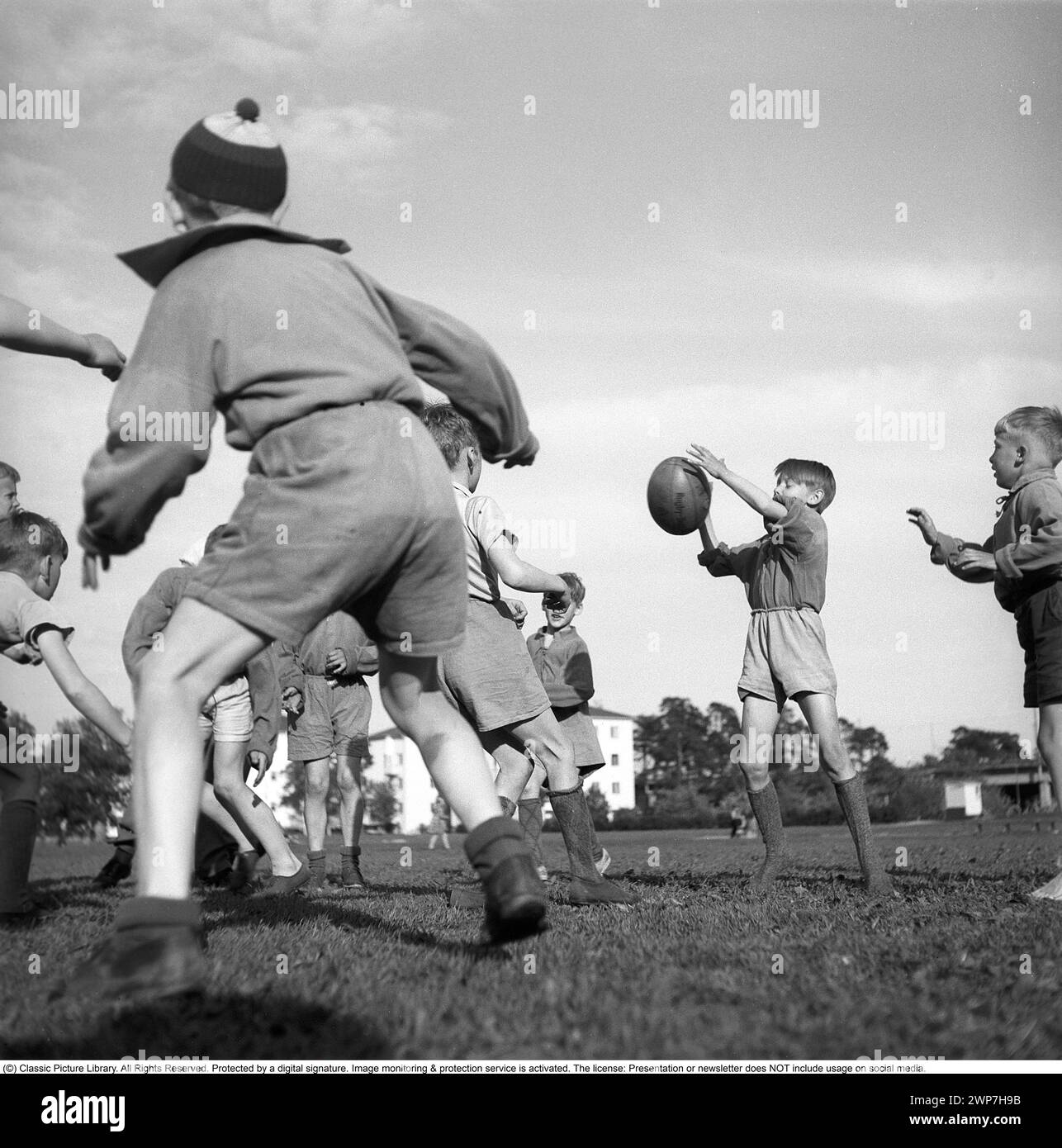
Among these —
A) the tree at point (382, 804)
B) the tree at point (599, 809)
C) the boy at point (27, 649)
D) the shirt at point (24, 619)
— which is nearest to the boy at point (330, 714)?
the boy at point (27, 649)

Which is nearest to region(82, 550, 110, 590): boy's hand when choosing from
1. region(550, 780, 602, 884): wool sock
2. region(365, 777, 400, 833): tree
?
region(550, 780, 602, 884): wool sock

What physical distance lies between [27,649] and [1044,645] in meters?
4.31

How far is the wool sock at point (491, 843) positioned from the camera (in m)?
3.32

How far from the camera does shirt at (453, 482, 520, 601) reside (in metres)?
5.45

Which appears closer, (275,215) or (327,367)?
(327,367)

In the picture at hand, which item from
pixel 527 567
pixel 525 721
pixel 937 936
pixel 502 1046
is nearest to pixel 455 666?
pixel 525 721

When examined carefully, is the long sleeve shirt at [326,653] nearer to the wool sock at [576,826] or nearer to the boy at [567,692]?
the boy at [567,692]

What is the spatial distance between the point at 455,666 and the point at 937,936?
2.56m

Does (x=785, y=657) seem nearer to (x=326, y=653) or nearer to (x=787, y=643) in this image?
(x=787, y=643)

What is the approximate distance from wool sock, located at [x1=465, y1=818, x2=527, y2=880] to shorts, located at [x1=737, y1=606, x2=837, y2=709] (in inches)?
133

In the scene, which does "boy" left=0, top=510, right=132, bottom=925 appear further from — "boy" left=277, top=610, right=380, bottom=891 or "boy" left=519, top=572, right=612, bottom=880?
"boy" left=519, top=572, right=612, bottom=880

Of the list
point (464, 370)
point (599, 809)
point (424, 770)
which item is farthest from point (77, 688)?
point (424, 770)

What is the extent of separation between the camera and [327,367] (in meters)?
3.11
